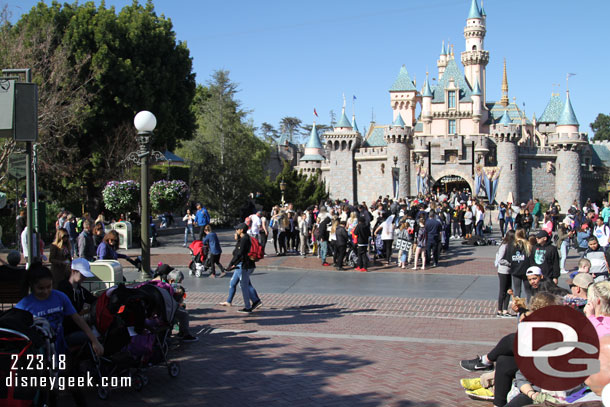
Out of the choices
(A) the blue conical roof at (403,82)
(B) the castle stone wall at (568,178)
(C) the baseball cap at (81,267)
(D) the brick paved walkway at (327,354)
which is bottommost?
(D) the brick paved walkway at (327,354)

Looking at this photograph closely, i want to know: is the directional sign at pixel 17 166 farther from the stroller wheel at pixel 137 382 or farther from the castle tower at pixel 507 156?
the castle tower at pixel 507 156

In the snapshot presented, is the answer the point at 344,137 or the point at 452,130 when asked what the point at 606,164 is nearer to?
the point at 452,130

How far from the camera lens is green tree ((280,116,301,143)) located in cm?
10712

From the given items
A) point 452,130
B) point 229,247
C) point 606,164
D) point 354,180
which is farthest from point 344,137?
point 229,247

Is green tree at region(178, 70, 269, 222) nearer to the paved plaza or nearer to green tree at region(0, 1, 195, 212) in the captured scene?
green tree at region(0, 1, 195, 212)

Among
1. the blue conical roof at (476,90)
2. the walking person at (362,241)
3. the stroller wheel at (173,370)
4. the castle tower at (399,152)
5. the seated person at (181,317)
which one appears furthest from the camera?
the blue conical roof at (476,90)

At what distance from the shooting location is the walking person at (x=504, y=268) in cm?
960

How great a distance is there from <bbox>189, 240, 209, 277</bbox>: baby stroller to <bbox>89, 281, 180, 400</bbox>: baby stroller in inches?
311

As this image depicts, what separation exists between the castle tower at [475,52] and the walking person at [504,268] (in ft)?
188

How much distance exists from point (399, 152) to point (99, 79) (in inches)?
1371

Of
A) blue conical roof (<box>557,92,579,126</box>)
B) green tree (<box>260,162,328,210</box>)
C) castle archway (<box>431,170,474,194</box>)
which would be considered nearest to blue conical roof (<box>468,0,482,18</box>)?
blue conical roof (<box>557,92,579,126</box>)

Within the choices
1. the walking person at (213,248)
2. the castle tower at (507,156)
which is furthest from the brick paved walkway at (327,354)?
the castle tower at (507,156)

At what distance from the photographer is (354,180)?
5631 cm

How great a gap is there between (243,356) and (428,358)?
7.55 feet
